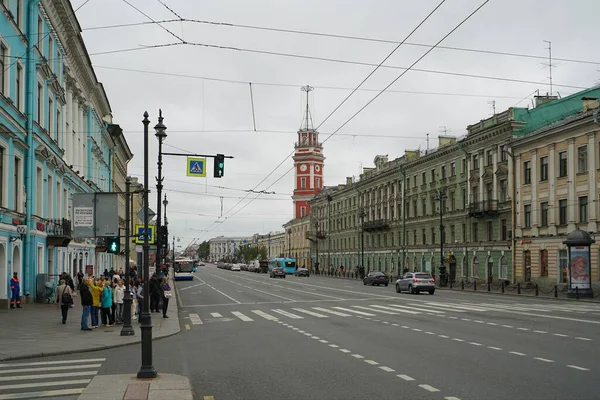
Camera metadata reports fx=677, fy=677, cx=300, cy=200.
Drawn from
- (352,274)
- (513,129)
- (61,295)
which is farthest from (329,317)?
(352,274)

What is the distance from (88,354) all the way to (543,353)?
1035 cm

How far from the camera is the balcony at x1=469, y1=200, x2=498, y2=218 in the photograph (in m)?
57.4

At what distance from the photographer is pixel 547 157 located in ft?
165

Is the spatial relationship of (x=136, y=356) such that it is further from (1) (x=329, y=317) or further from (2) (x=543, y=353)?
(1) (x=329, y=317)

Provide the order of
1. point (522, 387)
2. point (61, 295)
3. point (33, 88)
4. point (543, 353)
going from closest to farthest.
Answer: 1. point (522, 387)
2. point (543, 353)
3. point (61, 295)
4. point (33, 88)

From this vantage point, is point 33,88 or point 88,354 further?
point 33,88

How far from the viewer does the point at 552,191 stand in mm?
49438

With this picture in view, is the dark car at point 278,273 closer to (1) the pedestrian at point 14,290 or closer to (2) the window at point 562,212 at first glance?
(2) the window at point 562,212

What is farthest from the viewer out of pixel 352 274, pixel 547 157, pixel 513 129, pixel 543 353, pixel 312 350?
pixel 352 274

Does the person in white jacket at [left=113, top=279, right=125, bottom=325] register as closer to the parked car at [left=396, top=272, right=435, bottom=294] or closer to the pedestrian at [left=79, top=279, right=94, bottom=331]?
the pedestrian at [left=79, top=279, right=94, bottom=331]

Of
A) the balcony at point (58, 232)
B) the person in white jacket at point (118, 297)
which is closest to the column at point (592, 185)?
the balcony at point (58, 232)

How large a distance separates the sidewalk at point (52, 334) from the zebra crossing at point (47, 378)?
1440mm

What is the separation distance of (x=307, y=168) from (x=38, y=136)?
105814mm

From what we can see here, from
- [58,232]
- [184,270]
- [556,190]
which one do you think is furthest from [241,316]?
[184,270]
